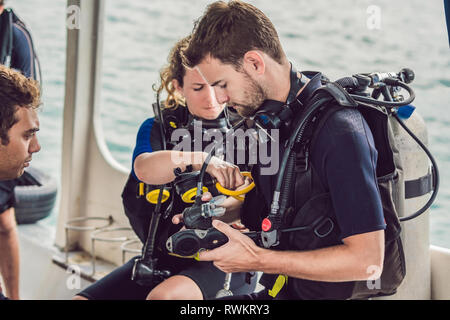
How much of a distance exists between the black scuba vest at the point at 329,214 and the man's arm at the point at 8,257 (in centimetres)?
173

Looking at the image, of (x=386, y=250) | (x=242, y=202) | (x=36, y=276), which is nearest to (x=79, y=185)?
(x=36, y=276)

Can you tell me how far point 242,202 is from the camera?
1.58 m

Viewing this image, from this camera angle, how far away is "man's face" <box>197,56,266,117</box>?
135 centimetres

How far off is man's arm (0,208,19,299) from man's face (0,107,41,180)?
3.33 ft

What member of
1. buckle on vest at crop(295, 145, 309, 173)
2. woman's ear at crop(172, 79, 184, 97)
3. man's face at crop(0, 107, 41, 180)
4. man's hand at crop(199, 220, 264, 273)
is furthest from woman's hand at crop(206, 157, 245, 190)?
man's face at crop(0, 107, 41, 180)

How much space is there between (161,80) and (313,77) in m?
0.69

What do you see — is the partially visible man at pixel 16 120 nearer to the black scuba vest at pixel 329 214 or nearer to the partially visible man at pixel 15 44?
the black scuba vest at pixel 329 214

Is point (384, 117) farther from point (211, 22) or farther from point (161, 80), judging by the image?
point (161, 80)

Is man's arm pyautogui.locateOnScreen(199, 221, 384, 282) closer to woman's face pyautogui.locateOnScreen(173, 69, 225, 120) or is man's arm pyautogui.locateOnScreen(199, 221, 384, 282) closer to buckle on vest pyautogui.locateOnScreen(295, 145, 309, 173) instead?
buckle on vest pyautogui.locateOnScreen(295, 145, 309, 173)

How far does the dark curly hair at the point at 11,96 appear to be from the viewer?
1557mm

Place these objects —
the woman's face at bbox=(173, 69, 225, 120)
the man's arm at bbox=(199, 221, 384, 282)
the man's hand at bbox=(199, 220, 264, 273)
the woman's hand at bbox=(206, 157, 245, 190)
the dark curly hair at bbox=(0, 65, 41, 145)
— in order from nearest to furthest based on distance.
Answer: the man's arm at bbox=(199, 221, 384, 282), the man's hand at bbox=(199, 220, 264, 273), the woman's hand at bbox=(206, 157, 245, 190), the dark curly hair at bbox=(0, 65, 41, 145), the woman's face at bbox=(173, 69, 225, 120)

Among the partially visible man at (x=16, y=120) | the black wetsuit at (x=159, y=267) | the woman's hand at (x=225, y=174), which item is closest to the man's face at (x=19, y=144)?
the partially visible man at (x=16, y=120)

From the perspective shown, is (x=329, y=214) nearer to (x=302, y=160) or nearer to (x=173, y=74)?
(x=302, y=160)

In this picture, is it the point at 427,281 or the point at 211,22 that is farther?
the point at 427,281
